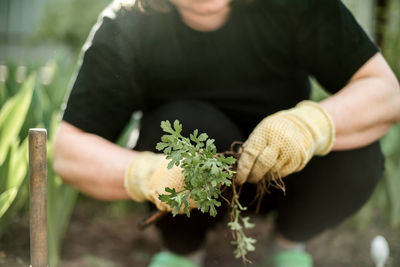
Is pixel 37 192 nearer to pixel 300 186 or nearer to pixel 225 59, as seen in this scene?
pixel 225 59

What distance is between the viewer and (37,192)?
24.4 inches

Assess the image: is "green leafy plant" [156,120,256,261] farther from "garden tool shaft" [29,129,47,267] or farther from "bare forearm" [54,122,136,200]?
"bare forearm" [54,122,136,200]

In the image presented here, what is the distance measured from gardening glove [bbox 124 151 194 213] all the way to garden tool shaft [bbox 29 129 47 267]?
0.19 m

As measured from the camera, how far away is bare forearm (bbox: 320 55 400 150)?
84 cm

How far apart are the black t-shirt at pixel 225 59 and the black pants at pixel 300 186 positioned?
63 mm

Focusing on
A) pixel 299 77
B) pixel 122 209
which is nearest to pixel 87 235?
pixel 122 209

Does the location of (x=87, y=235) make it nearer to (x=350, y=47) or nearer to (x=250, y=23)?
(x=250, y=23)

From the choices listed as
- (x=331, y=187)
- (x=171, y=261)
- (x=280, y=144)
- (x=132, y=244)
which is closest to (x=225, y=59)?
(x=280, y=144)

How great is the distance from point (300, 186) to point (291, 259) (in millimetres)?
217

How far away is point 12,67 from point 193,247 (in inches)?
39.0

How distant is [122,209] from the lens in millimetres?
1569

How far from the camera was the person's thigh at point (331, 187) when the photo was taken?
998 millimetres

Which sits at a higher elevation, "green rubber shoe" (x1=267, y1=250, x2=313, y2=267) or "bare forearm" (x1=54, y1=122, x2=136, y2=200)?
"bare forearm" (x1=54, y1=122, x2=136, y2=200)

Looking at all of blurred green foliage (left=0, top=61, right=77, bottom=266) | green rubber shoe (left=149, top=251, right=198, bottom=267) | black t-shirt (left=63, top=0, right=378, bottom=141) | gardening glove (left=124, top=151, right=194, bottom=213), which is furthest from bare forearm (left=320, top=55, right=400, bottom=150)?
blurred green foliage (left=0, top=61, right=77, bottom=266)
